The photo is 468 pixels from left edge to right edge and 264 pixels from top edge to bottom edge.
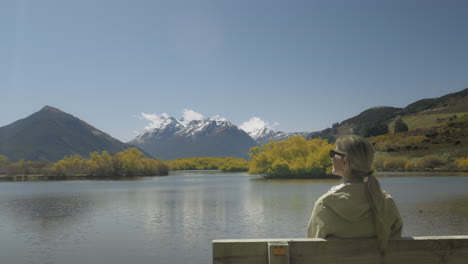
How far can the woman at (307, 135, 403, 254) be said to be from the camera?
447 centimetres

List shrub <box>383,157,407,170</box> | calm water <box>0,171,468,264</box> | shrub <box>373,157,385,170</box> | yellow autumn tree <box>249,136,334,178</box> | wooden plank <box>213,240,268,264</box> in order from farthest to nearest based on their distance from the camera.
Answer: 1. shrub <box>373,157,385,170</box>
2. shrub <box>383,157,407,170</box>
3. yellow autumn tree <box>249,136,334,178</box>
4. calm water <box>0,171,468,264</box>
5. wooden plank <box>213,240,268,264</box>

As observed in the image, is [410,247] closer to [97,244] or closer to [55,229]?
[97,244]

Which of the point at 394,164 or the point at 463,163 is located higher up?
the point at 394,164

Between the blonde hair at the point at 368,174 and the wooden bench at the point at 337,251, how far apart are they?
0.45 ft

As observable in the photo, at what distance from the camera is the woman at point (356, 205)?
447 cm

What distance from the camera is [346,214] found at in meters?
4.48

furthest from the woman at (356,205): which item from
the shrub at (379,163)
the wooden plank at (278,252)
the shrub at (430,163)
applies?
the shrub at (430,163)

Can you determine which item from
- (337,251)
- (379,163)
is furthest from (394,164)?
(337,251)

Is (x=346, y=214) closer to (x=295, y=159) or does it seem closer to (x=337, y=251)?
(x=337, y=251)

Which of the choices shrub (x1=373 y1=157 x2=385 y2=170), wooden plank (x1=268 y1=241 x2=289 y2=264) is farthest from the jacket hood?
shrub (x1=373 y1=157 x2=385 y2=170)

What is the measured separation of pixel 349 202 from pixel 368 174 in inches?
14.0

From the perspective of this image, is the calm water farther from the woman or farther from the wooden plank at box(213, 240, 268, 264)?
the wooden plank at box(213, 240, 268, 264)

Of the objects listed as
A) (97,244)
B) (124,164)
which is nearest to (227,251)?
(97,244)

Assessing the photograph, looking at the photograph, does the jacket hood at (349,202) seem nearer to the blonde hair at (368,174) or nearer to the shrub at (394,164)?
the blonde hair at (368,174)
